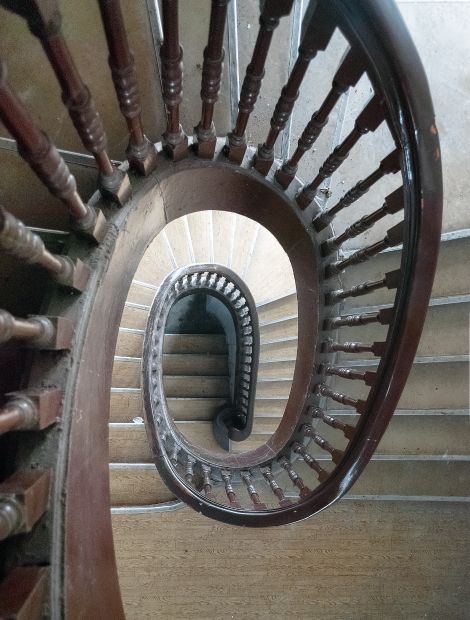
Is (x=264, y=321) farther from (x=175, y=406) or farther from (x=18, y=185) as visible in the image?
(x=18, y=185)

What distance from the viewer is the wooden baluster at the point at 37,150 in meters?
0.93

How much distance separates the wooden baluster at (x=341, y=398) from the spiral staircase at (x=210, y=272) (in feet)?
0.06

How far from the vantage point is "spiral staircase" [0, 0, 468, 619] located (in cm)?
118

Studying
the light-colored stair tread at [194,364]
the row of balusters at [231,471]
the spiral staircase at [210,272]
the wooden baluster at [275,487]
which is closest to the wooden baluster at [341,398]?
the spiral staircase at [210,272]

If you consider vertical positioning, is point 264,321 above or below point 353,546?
above

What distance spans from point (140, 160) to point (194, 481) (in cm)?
215

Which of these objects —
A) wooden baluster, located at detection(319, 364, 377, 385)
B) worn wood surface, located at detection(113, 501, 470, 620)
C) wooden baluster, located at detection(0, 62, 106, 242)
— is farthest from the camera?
worn wood surface, located at detection(113, 501, 470, 620)

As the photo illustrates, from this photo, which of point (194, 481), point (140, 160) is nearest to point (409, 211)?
point (140, 160)

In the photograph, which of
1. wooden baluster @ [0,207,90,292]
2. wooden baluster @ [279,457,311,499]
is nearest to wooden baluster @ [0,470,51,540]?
wooden baluster @ [0,207,90,292]

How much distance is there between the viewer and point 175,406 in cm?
544

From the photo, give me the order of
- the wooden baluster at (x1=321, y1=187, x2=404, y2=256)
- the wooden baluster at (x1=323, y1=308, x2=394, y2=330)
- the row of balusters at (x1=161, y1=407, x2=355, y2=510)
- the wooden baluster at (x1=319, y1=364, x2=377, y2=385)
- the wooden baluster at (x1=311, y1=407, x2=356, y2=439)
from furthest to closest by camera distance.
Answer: the row of balusters at (x1=161, y1=407, x2=355, y2=510) → the wooden baluster at (x1=311, y1=407, x2=356, y2=439) → the wooden baluster at (x1=319, y1=364, x2=377, y2=385) → the wooden baluster at (x1=323, y1=308, x2=394, y2=330) → the wooden baluster at (x1=321, y1=187, x2=404, y2=256)

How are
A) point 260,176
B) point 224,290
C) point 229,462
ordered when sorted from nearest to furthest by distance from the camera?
point 260,176 < point 229,462 < point 224,290

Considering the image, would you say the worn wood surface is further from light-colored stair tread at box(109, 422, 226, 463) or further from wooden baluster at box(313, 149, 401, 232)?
wooden baluster at box(313, 149, 401, 232)

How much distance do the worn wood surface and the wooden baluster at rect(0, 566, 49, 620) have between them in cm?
219
